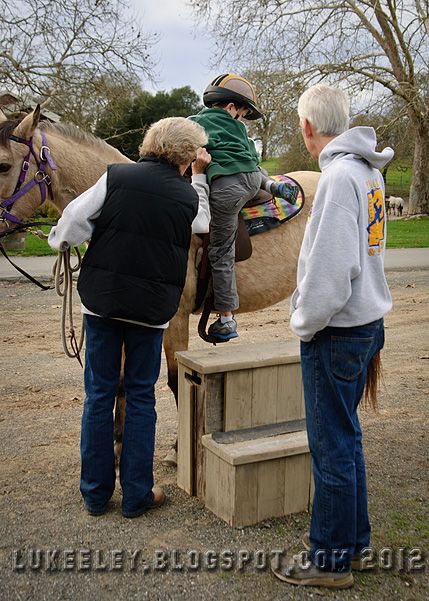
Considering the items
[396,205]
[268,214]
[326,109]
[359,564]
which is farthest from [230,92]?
[396,205]

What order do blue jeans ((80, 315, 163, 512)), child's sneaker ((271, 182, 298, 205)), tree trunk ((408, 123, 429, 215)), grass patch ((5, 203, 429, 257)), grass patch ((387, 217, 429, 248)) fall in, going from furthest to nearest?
tree trunk ((408, 123, 429, 215)) → grass patch ((387, 217, 429, 248)) → grass patch ((5, 203, 429, 257)) → child's sneaker ((271, 182, 298, 205)) → blue jeans ((80, 315, 163, 512))

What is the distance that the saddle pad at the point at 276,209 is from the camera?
4.38 metres

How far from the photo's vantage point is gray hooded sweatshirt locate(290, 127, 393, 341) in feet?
8.25

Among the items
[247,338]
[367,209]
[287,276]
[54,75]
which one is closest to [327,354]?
[367,209]

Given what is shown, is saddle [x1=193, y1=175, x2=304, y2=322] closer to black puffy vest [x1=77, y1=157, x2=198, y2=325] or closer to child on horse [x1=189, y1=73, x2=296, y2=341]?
child on horse [x1=189, y1=73, x2=296, y2=341]

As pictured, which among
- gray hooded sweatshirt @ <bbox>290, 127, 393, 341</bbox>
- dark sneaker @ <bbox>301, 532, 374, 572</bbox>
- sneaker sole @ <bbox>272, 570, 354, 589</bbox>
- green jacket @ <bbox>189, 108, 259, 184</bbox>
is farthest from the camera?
green jacket @ <bbox>189, 108, 259, 184</bbox>

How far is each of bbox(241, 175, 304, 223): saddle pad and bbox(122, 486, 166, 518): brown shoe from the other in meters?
1.94

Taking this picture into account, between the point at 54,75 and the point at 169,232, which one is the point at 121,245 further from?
the point at 54,75

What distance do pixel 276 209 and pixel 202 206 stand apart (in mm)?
1009

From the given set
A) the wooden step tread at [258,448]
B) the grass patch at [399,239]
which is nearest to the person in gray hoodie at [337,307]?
the wooden step tread at [258,448]

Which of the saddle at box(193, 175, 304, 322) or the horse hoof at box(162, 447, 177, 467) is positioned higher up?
the saddle at box(193, 175, 304, 322)

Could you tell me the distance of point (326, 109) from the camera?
104 inches

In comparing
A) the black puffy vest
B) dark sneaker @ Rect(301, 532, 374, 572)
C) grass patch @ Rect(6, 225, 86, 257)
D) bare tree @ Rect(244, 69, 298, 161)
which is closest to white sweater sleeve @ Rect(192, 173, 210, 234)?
the black puffy vest

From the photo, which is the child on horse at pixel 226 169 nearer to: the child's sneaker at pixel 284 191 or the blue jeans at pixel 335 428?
the child's sneaker at pixel 284 191
